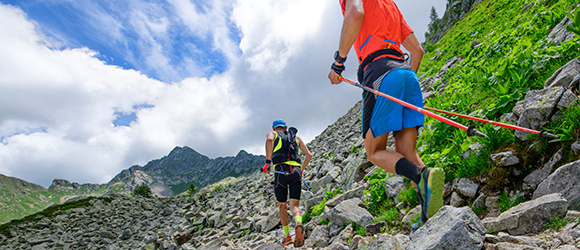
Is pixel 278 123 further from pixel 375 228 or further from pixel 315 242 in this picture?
pixel 375 228

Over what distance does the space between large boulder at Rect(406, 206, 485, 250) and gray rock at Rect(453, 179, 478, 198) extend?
95 cm

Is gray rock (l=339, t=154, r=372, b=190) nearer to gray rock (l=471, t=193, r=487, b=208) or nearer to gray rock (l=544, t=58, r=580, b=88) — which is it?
gray rock (l=471, t=193, r=487, b=208)

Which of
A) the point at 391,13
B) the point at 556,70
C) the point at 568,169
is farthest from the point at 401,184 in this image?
the point at 391,13

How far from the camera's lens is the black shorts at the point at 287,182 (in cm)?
605

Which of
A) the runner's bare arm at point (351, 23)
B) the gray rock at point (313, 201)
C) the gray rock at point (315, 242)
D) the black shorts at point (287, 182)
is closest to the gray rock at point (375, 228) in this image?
the gray rock at point (315, 242)

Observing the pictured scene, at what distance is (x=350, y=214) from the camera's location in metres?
4.63

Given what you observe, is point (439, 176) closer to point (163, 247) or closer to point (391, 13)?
point (391, 13)

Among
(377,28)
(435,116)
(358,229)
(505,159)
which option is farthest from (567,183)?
(358,229)

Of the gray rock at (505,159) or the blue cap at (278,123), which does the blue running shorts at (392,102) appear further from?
the blue cap at (278,123)

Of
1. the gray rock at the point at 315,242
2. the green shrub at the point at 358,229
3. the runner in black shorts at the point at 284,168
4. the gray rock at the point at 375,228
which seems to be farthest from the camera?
the runner in black shorts at the point at 284,168

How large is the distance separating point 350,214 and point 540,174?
9.11 ft

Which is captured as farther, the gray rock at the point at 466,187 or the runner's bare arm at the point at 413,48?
the runner's bare arm at the point at 413,48

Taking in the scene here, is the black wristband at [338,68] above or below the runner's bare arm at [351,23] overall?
below

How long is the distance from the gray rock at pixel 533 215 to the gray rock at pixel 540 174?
483mm
